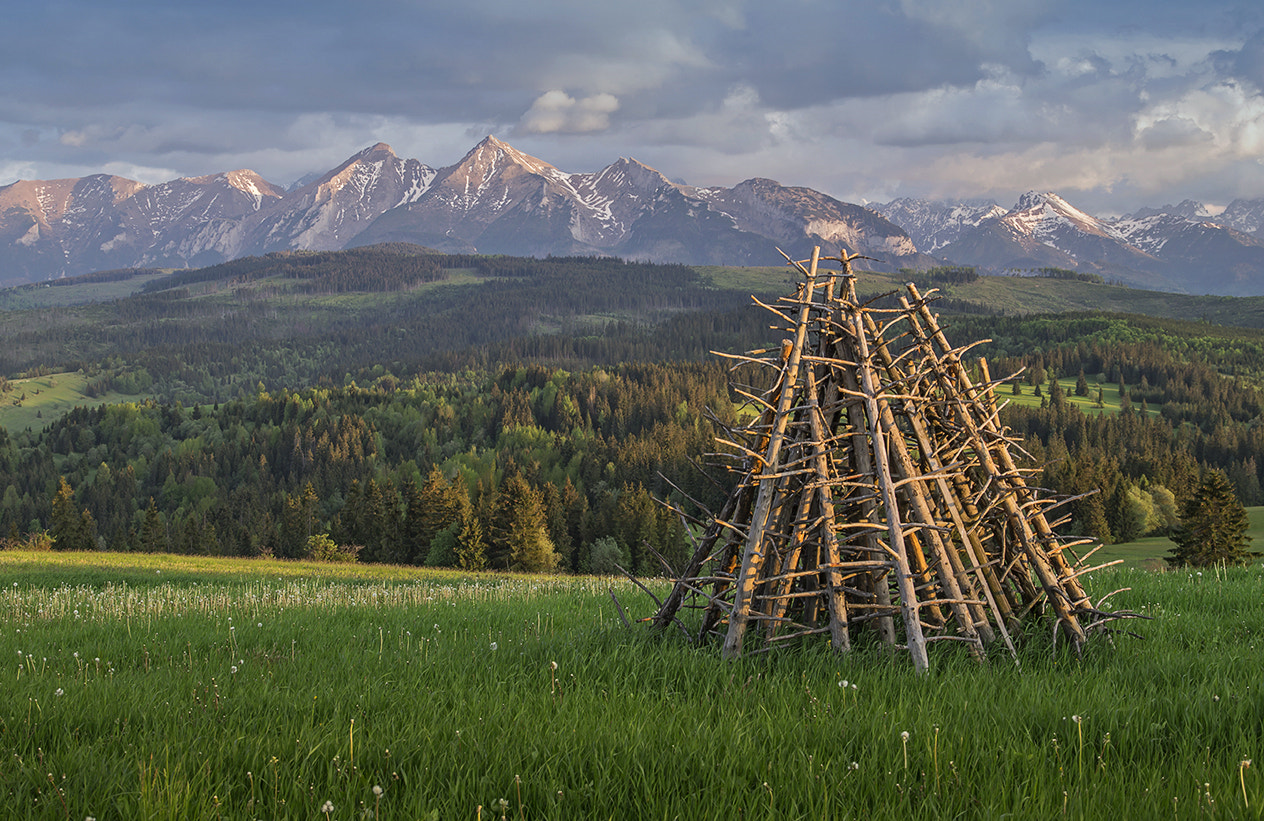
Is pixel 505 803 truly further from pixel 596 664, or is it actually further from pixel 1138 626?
pixel 1138 626

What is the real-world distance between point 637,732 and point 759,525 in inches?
99.5

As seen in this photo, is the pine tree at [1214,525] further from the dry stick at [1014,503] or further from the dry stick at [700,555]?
the dry stick at [700,555]

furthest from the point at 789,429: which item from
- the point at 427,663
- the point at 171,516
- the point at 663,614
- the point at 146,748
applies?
the point at 171,516

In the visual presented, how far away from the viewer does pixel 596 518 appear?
8888 centimetres

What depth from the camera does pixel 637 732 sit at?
4.88 m

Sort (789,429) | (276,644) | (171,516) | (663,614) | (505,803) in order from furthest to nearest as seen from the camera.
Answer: (171,516), (276,644), (663,614), (789,429), (505,803)

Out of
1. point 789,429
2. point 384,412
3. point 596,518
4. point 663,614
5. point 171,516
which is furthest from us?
point 384,412

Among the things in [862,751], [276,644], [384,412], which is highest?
[862,751]

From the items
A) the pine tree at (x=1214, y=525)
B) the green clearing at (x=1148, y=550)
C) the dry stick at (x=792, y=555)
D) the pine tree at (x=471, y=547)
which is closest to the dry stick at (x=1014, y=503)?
the dry stick at (x=792, y=555)

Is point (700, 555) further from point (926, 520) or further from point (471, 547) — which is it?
point (471, 547)

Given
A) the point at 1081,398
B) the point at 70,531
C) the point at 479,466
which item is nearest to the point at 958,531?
the point at 70,531

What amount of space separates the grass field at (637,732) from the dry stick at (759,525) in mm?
323

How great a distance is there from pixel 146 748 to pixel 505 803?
2.62 metres

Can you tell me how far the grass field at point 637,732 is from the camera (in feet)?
13.6
